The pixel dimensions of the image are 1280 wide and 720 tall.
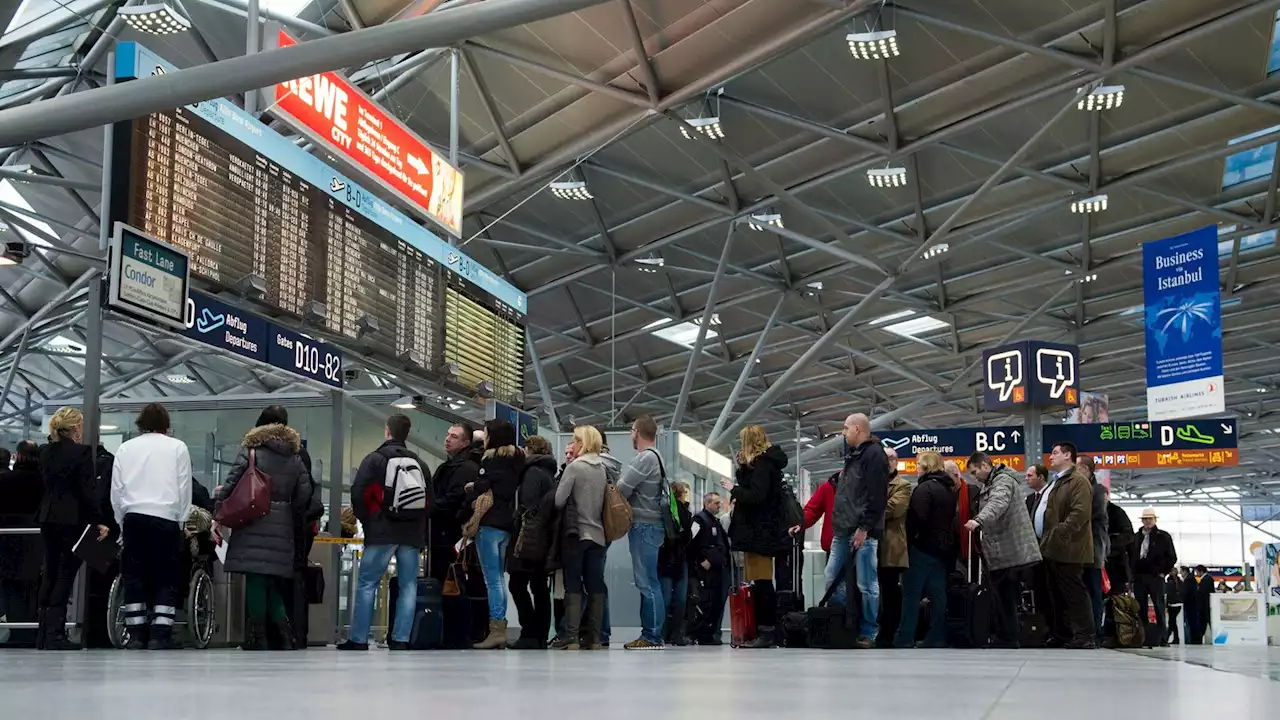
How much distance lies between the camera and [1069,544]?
11148 mm

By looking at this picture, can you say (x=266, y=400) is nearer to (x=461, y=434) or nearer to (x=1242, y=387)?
(x=461, y=434)

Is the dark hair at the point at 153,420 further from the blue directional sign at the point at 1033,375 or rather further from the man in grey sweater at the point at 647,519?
the blue directional sign at the point at 1033,375

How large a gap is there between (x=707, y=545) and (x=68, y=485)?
579 centimetres

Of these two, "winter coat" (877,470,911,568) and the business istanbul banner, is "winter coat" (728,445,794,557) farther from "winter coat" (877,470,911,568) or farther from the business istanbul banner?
the business istanbul banner

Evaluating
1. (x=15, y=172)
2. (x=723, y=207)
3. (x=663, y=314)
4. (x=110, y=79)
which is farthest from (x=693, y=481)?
(x=110, y=79)

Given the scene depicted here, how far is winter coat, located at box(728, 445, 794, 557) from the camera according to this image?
10.9m

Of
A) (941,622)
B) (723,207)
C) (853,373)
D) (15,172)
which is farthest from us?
(853,373)

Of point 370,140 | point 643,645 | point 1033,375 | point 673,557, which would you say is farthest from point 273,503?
point 1033,375

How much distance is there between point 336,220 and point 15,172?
837cm

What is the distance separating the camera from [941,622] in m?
11.3

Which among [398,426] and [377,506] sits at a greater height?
[398,426]

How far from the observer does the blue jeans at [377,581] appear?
32.7 feet

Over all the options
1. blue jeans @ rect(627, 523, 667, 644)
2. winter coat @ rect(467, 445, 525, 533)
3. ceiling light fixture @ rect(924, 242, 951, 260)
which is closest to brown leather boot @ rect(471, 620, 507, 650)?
winter coat @ rect(467, 445, 525, 533)

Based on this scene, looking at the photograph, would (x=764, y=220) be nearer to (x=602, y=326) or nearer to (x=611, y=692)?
(x=602, y=326)
